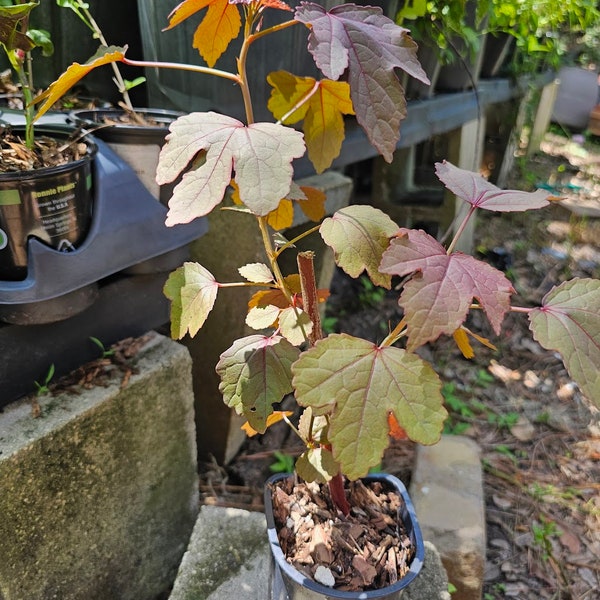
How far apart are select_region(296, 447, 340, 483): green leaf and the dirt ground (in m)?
0.95

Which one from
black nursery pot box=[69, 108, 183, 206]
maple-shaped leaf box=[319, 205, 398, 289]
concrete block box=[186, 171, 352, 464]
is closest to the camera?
maple-shaped leaf box=[319, 205, 398, 289]

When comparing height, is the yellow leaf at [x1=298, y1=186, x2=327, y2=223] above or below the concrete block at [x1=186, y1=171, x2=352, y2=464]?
above

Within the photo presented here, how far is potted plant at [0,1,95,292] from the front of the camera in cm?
90

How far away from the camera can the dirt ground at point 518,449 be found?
1.61 metres

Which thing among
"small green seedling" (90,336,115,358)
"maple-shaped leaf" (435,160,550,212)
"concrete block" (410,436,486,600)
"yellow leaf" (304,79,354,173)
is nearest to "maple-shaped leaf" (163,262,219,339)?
"yellow leaf" (304,79,354,173)

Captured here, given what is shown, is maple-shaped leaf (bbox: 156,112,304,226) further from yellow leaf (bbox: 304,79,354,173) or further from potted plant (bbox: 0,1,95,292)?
potted plant (bbox: 0,1,95,292)

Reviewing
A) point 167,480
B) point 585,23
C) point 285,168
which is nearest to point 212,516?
point 167,480

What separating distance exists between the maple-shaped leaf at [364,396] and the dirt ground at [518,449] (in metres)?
1.17

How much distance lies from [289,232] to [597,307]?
123cm

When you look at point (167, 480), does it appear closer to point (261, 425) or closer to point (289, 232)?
point (261, 425)

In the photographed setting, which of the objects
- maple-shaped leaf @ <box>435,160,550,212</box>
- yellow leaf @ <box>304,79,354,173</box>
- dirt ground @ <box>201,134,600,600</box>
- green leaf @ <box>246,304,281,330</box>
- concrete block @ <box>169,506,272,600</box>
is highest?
yellow leaf @ <box>304,79,354,173</box>

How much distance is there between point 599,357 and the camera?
1.98 ft

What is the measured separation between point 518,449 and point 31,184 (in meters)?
1.77

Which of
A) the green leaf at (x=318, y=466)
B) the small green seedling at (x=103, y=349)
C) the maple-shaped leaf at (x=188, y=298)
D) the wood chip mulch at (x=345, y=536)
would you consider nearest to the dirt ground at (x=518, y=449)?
the small green seedling at (x=103, y=349)
